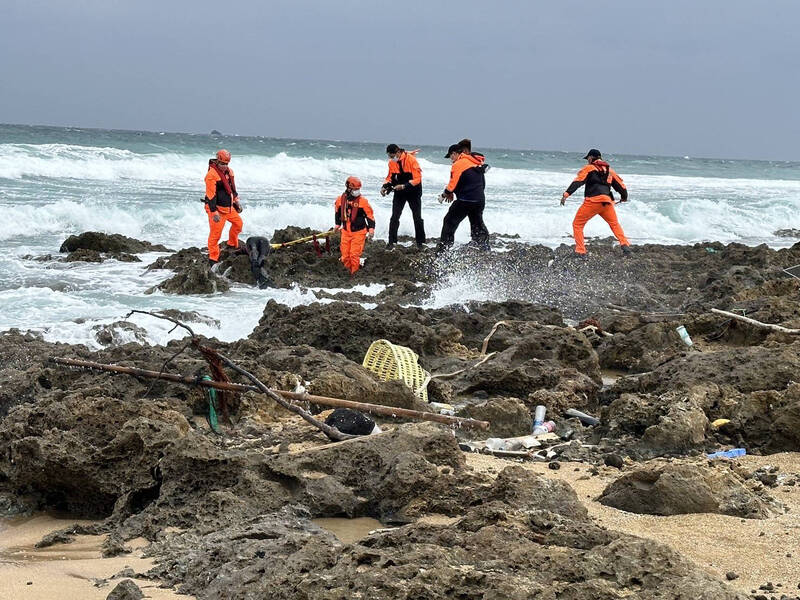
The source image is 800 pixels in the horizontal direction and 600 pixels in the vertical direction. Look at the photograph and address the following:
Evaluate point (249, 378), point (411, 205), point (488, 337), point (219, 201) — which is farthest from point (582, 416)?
point (411, 205)

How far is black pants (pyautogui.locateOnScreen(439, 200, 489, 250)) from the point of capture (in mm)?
13875

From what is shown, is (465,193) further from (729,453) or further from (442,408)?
(729,453)

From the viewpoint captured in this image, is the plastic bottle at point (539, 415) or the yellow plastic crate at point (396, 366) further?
the yellow plastic crate at point (396, 366)

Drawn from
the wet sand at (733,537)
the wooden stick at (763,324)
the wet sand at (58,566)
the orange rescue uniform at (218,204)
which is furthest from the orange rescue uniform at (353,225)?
the wet sand at (58,566)

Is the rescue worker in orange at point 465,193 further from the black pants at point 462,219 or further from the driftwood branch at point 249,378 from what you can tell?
the driftwood branch at point 249,378

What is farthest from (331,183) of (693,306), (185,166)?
(693,306)

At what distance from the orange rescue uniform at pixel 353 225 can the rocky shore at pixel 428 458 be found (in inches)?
161

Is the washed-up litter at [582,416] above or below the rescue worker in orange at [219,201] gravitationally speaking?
below

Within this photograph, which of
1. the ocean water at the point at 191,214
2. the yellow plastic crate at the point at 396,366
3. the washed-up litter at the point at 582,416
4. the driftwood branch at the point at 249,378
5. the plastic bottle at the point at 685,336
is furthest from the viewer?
the ocean water at the point at 191,214

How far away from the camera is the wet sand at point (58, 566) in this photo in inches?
127

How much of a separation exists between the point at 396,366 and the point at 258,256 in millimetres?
Answer: 6397

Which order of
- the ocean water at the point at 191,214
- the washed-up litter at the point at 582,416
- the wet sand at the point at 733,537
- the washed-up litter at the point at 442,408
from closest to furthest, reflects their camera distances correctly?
1. the wet sand at the point at 733,537
2. the washed-up litter at the point at 582,416
3. the washed-up litter at the point at 442,408
4. the ocean water at the point at 191,214

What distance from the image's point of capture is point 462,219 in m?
13.8

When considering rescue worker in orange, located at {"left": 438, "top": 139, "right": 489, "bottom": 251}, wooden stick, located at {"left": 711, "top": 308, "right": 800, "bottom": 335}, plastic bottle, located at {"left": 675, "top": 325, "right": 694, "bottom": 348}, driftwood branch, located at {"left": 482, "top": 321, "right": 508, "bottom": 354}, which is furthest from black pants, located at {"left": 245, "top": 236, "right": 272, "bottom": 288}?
wooden stick, located at {"left": 711, "top": 308, "right": 800, "bottom": 335}
